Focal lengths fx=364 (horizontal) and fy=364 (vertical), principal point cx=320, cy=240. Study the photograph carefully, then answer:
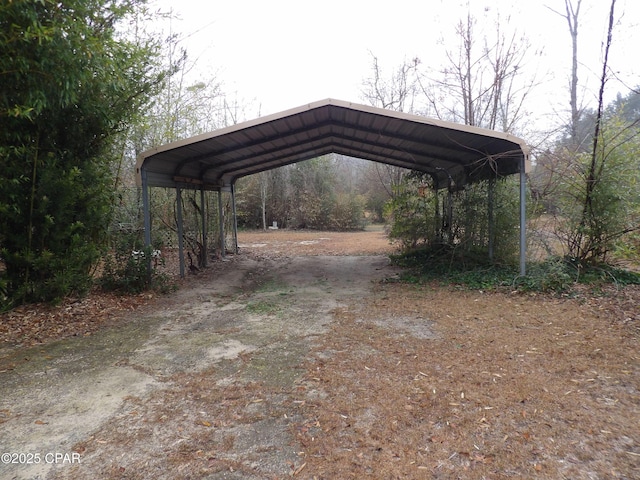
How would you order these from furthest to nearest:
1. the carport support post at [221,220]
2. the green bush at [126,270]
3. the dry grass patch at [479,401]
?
the carport support post at [221,220] < the green bush at [126,270] < the dry grass patch at [479,401]

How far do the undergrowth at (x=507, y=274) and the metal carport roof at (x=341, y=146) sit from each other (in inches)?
67.6

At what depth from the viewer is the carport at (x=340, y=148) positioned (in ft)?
18.9

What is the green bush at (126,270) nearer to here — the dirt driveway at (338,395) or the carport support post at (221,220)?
the dirt driveway at (338,395)

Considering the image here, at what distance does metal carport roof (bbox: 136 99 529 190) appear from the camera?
5.72 meters

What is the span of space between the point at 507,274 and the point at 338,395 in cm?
503

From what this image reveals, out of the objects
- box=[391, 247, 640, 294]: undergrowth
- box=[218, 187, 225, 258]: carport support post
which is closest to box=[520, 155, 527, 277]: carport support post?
box=[391, 247, 640, 294]: undergrowth

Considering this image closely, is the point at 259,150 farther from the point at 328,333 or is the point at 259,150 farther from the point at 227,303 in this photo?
the point at 328,333

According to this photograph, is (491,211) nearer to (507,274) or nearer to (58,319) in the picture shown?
(507,274)

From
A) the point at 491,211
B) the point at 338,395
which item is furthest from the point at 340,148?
the point at 338,395

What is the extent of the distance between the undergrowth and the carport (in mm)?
379

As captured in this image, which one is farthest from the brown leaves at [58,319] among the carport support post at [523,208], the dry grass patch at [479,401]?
the carport support post at [523,208]

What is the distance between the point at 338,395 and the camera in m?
2.80

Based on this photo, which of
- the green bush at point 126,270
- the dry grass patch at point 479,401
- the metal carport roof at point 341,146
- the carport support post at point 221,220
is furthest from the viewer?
the carport support post at point 221,220

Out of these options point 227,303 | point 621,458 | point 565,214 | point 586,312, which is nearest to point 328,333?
point 227,303
